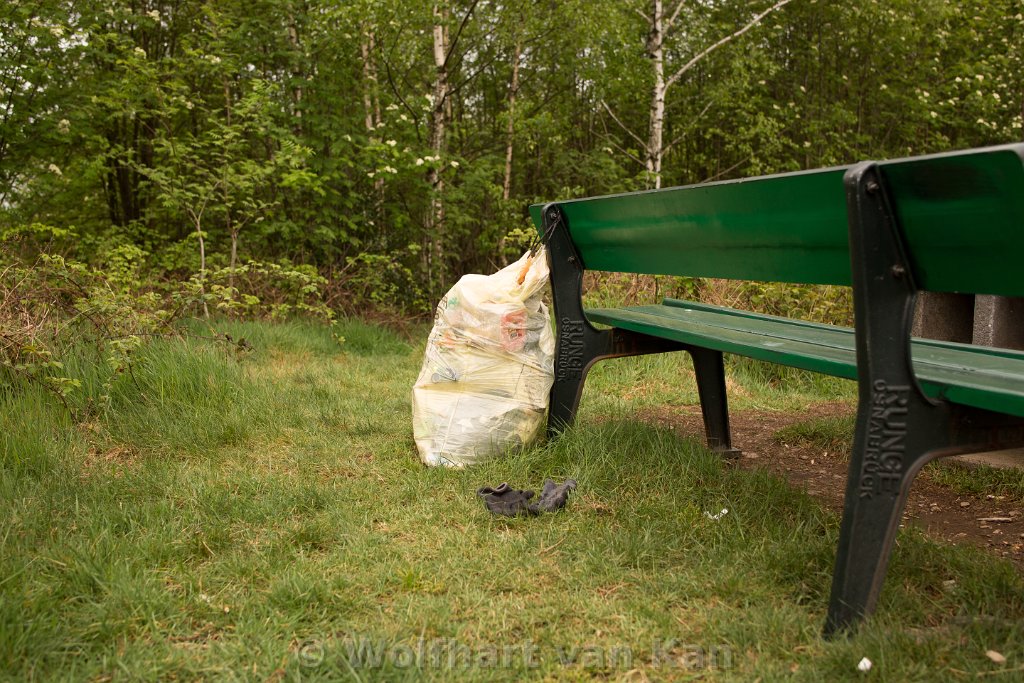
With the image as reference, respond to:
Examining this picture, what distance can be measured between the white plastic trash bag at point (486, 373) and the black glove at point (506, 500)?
1.31 ft

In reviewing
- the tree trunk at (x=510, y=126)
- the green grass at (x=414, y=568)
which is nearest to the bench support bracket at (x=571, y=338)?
the green grass at (x=414, y=568)

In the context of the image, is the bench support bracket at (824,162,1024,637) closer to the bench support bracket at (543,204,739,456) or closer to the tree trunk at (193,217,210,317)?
the bench support bracket at (543,204,739,456)

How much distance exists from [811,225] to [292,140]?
652 cm

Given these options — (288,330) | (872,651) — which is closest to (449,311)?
(872,651)

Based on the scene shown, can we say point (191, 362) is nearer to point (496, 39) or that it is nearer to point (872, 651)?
point (872, 651)

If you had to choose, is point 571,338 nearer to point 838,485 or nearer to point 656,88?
point 838,485

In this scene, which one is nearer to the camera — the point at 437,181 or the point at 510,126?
the point at 437,181

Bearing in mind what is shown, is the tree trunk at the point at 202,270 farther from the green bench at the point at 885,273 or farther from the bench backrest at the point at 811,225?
the green bench at the point at 885,273

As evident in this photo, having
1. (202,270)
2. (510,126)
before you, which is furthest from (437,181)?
(202,270)

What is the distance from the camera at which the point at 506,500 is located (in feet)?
9.85

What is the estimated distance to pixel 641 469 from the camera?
3.26m

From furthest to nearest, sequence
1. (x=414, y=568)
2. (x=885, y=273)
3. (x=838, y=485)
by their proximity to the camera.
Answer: (x=838, y=485), (x=414, y=568), (x=885, y=273)

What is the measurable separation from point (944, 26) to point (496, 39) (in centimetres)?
946

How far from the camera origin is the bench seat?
189 cm
